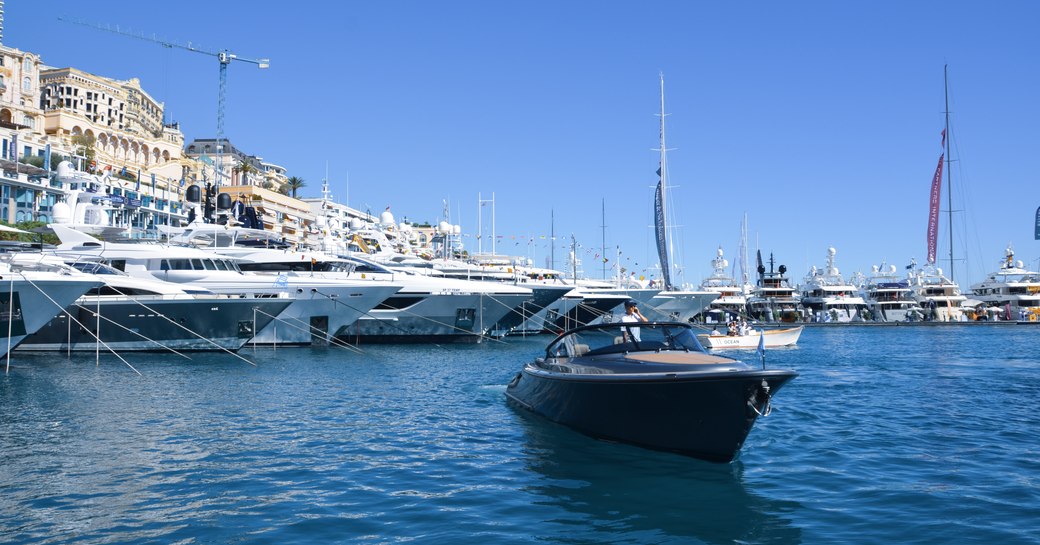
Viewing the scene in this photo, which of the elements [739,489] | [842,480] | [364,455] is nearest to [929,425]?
[842,480]

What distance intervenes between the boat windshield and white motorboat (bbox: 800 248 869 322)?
287 feet

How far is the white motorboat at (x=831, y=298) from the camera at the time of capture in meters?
97.8

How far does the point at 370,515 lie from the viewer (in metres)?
9.43

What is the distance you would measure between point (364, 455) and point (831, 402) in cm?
1253

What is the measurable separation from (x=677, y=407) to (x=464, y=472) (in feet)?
11.0

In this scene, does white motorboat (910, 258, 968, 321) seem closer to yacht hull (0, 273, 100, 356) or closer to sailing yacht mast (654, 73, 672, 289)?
sailing yacht mast (654, 73, 672, 289)

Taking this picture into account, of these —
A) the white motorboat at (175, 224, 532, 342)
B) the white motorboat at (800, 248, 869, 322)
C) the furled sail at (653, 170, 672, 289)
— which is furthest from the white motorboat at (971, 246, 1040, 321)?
the white motorboat at (175, 224, 532, 342)

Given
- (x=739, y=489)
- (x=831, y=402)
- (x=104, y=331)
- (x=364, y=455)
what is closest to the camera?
(x=739, y=489)

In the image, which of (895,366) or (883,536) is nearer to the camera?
(883,536)

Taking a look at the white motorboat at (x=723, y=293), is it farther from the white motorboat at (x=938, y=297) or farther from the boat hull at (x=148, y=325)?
the boat hull at (x=148, y=325)

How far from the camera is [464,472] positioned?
1170 cm

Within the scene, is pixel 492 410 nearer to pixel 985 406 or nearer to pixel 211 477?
pixel 211 477

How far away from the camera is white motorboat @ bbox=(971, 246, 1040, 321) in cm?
9281

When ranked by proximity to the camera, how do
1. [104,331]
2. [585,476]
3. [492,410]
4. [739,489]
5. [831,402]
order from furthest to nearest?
[104,331], [831,402], [492,410], [585,476], [739,489]
